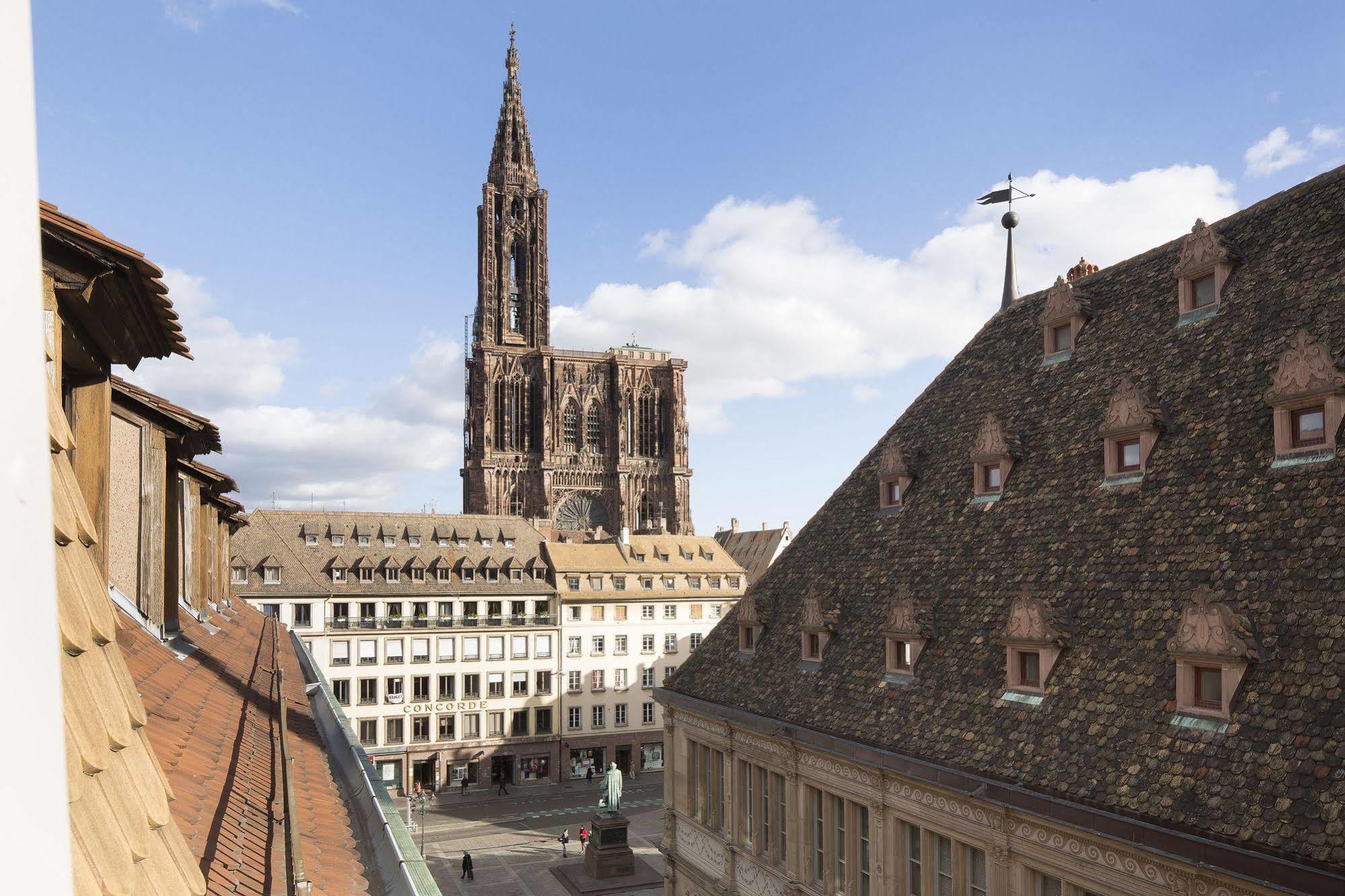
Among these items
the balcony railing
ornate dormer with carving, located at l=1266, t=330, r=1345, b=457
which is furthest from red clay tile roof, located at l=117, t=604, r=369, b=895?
the balcony railing

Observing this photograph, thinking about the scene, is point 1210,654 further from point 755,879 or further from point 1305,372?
point 755,879

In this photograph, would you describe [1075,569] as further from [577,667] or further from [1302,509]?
[577,667]

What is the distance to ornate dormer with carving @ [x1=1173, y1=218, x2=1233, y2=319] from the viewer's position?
57.6 feet

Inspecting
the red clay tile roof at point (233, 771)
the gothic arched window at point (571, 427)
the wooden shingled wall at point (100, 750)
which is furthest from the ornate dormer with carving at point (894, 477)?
the gothic arched window at point (571, 427)

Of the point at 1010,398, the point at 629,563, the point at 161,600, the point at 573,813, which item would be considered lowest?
the point at 573,813

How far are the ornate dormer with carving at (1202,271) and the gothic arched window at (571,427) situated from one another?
311ft

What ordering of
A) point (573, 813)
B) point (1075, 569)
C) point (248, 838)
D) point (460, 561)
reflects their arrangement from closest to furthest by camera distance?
1. point (248, 838)
2. point (1075, 569)
3. point (573, 813)
4. point (460, 561)

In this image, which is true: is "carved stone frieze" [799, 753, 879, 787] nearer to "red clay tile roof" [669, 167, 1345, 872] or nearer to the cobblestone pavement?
"red clay tile roof" [669, 167, 1345, 872]

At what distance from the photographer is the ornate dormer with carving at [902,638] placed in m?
18.4

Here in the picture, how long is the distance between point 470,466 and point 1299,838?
10040 centimetres

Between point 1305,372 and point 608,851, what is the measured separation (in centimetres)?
3631

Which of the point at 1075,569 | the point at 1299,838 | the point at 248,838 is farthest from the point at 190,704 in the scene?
the point at 1075,569

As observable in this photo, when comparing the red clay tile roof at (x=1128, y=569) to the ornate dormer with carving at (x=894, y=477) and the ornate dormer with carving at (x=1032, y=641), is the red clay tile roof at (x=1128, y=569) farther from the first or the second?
the ornate dormer with carving at (x=894, y=477)

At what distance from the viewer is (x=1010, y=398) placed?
21.4 m
